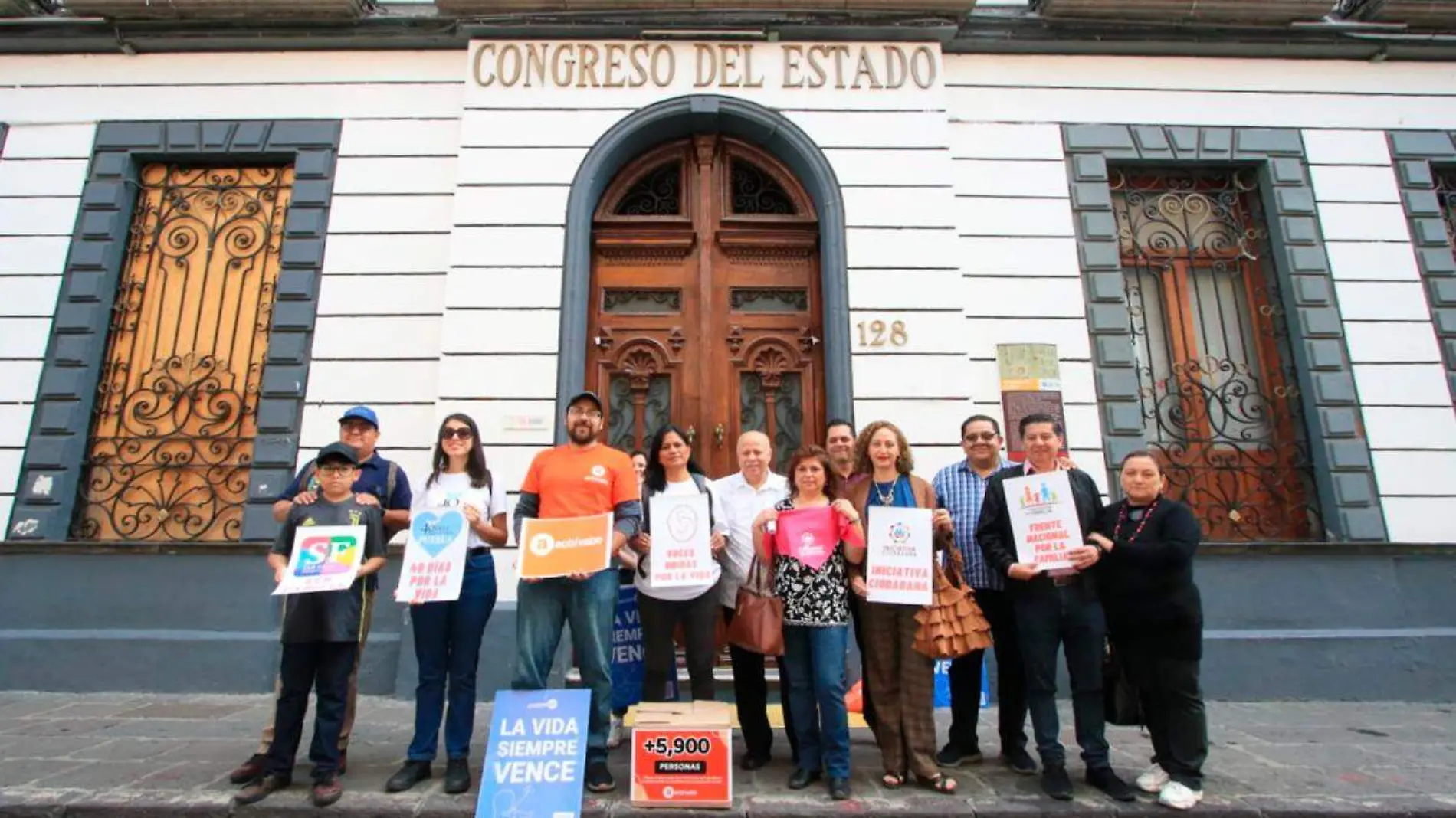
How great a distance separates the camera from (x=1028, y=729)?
5.29 m

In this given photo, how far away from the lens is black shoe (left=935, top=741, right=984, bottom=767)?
14.3 feet

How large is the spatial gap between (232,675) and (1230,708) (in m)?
8.18

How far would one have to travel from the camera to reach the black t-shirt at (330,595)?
3.84 metres

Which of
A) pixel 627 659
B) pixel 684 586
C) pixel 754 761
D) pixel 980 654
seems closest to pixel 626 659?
pixel 627 659

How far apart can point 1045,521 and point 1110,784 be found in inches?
54.0

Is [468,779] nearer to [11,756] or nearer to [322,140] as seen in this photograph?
[11,756]

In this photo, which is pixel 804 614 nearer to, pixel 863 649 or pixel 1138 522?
pixel 863 649

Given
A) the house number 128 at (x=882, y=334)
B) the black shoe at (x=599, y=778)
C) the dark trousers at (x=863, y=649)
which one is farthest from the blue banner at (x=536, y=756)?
the house number 128 at (x=882, y=334)

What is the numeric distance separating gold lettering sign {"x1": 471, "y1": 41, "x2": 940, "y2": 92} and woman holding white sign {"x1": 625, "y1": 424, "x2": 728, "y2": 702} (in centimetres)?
449

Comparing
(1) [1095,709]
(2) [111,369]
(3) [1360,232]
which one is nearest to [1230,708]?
(1) [1095,709]

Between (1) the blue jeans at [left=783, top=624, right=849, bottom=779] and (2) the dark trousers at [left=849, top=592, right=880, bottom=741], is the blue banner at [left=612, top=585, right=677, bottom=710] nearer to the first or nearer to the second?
(1) the blue jeans at [left=783, top=624, right=849, bottom=779]

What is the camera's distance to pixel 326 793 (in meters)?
3.69

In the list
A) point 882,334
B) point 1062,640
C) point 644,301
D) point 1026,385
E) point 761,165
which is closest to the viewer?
point 1062,640

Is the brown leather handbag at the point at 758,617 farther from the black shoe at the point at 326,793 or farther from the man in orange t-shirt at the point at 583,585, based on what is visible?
the black shoe at the point at 326,793
